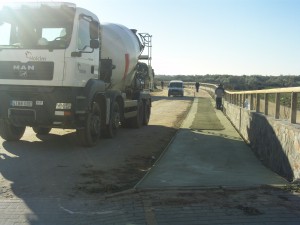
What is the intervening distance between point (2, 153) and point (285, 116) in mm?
6597

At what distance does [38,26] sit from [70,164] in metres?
3.96

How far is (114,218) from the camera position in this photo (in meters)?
5.95

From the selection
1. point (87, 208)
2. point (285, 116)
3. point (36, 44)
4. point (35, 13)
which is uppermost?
point (35, 13)

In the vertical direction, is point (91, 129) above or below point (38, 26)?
below

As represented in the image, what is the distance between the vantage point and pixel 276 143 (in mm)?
9758

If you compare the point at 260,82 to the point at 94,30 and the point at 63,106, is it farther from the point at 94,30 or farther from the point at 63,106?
the point at 63,106

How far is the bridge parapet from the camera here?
8313mm

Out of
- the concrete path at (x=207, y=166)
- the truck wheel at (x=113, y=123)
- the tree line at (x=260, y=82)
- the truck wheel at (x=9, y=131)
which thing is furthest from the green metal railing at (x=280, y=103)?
the tree line at (x=260, y=82)

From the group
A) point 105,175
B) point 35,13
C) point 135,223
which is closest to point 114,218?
point 135,223

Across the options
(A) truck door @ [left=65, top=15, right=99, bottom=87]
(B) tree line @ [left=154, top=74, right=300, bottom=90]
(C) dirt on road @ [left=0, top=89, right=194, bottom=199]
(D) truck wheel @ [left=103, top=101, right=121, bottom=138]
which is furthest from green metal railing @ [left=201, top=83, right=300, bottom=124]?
(B) tree line @ [left=154, top=74, right=300, bottom=90]

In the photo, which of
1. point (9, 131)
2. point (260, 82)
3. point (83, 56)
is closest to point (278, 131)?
point (83, 56)

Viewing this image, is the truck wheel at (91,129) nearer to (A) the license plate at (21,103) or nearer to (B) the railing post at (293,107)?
(A) the license plate at (21,103)

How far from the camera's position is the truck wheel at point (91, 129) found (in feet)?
39.5

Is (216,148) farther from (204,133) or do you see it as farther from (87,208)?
(87,208)
